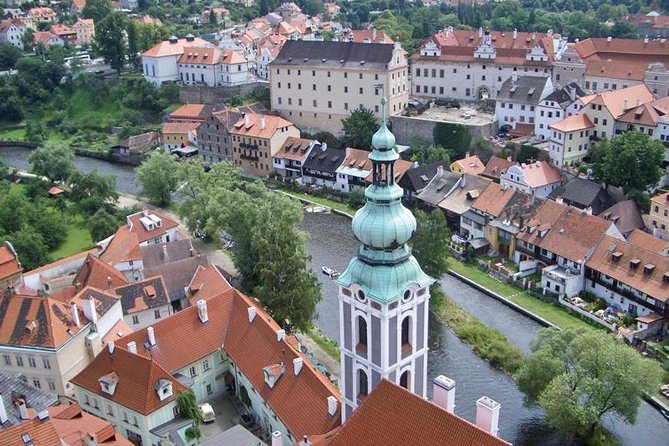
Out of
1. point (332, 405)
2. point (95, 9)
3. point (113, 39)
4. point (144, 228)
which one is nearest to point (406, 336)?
point (332, 405)

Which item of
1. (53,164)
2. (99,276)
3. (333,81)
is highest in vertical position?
(333,81)

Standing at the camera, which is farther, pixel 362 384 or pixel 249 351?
pixel 249 351

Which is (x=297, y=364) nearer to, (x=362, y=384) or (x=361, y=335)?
(x=362, y=384)

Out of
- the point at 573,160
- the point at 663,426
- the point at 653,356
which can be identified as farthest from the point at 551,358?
the point at 573,160

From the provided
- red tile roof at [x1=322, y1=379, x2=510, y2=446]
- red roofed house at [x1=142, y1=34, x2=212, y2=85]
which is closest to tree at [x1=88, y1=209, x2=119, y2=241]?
red tile roof at [x1=322, y1=379, x2=510, y2=446]

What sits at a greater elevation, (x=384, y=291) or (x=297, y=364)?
(x=384, y=291)

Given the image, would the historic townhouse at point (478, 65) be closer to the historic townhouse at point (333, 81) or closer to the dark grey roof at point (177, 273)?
the historic townhouse at point (333, 81)

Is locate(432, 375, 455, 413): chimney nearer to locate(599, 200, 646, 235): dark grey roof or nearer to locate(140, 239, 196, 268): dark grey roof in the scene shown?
locate(140, 239, 196, 268): dark grey roof
